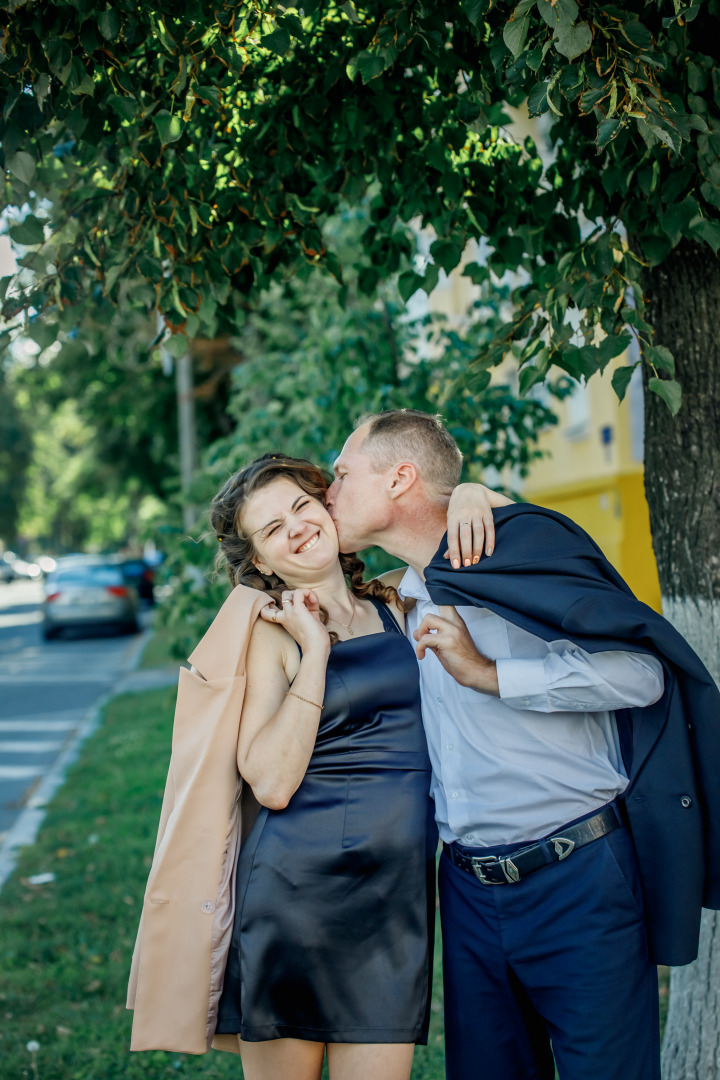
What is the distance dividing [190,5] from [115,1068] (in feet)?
12.5

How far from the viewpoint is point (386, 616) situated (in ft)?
8.98

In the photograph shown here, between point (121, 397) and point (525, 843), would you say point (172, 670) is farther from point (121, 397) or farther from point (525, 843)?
point (525, 843)

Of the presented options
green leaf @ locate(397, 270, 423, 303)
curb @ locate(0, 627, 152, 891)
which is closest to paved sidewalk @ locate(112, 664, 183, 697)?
curb @ locate(0, 627, 152, 891)

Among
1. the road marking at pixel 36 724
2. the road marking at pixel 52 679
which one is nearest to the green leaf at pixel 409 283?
the road marking at pixel 36 724

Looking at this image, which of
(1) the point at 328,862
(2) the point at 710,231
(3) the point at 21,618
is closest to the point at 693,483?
(2) the point at 710,231

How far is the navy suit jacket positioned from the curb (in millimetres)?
5028

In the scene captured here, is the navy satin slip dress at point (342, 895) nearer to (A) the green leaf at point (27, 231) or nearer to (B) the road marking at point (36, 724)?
(A) the green leaf at point (27, 231)

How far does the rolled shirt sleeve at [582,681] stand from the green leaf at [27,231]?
1.85 meters

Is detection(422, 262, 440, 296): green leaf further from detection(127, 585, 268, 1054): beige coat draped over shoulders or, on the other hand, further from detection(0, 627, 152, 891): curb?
detection(0, 627, 152, 891): curb

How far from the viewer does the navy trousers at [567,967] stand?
226 cm

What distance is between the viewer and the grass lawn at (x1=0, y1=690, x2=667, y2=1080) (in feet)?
13.7

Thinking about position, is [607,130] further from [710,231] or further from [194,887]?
[194,887]

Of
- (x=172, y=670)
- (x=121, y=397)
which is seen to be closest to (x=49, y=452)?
(x=121, y=397)

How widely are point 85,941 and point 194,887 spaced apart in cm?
336
